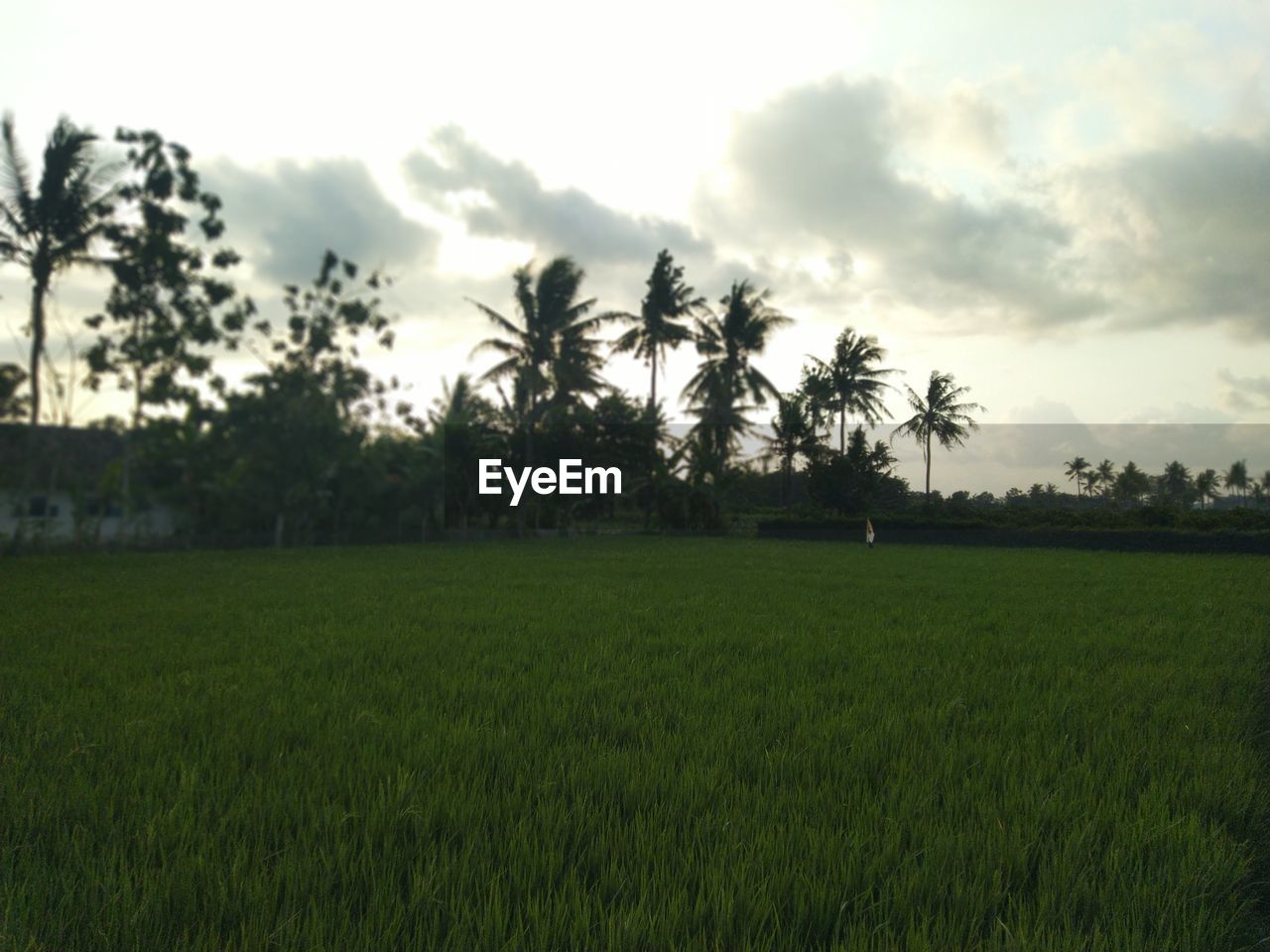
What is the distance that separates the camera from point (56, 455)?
1834cm

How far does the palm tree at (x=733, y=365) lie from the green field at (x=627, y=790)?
2656 cm

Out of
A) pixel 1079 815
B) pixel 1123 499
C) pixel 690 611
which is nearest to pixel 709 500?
pixel 1123 499

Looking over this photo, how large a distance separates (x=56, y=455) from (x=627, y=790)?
21639mm

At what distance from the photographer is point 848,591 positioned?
10562 millimetres

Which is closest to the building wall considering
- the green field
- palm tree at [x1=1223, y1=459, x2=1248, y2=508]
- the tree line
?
the tree line

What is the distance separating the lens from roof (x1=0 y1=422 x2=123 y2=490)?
54.3 ft

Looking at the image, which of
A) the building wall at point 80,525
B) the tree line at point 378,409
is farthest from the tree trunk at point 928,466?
the building wall at point 80,525

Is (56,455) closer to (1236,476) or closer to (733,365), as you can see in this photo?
(733,365)

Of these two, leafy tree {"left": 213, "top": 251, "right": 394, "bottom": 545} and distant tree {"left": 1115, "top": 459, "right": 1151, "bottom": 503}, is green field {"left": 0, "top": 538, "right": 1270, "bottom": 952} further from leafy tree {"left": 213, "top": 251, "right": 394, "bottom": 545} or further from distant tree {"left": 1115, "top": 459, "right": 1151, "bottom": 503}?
distant tree {"left": 1115, "top": 459, "right": 1151, "bottom": 503}

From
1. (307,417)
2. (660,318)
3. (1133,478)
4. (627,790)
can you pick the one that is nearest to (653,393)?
(660,318)

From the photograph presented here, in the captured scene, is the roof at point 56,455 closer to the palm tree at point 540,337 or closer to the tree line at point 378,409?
the tree line at point 378,409

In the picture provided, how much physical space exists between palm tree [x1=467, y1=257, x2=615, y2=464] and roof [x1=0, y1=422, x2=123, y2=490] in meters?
12.5

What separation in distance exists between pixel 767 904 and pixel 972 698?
2932mm

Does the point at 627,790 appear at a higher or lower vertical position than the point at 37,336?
lower
